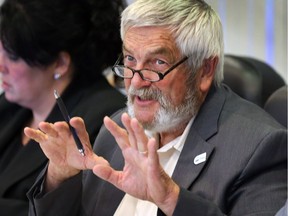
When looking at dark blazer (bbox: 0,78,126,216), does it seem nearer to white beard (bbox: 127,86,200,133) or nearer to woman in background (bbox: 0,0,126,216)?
woman in background (bbox: 0,0,126,216)

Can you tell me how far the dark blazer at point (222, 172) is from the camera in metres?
1.54

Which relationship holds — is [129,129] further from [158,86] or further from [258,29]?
[258,29]

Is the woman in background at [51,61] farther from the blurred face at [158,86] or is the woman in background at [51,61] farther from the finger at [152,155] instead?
the finger at [152,155]

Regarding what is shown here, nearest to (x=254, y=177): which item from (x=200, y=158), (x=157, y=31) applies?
(x=200, y=158)

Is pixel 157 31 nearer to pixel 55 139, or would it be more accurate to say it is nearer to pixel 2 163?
pixel 55 139

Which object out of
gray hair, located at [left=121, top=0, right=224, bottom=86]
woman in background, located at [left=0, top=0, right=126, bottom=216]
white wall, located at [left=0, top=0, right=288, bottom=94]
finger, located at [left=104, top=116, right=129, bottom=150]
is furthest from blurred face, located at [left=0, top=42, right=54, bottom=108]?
white wall, located at [left=0, top=0, right=288, bottom=94]

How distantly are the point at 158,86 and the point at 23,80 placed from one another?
889 millimetres

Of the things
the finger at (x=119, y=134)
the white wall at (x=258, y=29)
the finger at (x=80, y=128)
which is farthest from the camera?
the white wall at (x=258, y=29)

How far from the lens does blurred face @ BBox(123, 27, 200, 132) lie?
5.50 ft

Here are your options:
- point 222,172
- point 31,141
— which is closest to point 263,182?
point 222,172

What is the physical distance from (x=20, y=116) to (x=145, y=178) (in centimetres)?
121

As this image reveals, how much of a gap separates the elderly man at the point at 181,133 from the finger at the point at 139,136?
147mm

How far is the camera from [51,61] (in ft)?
7.86

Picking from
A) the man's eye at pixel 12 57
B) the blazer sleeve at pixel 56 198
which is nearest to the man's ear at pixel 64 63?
the man's eye at pixel 12 57
